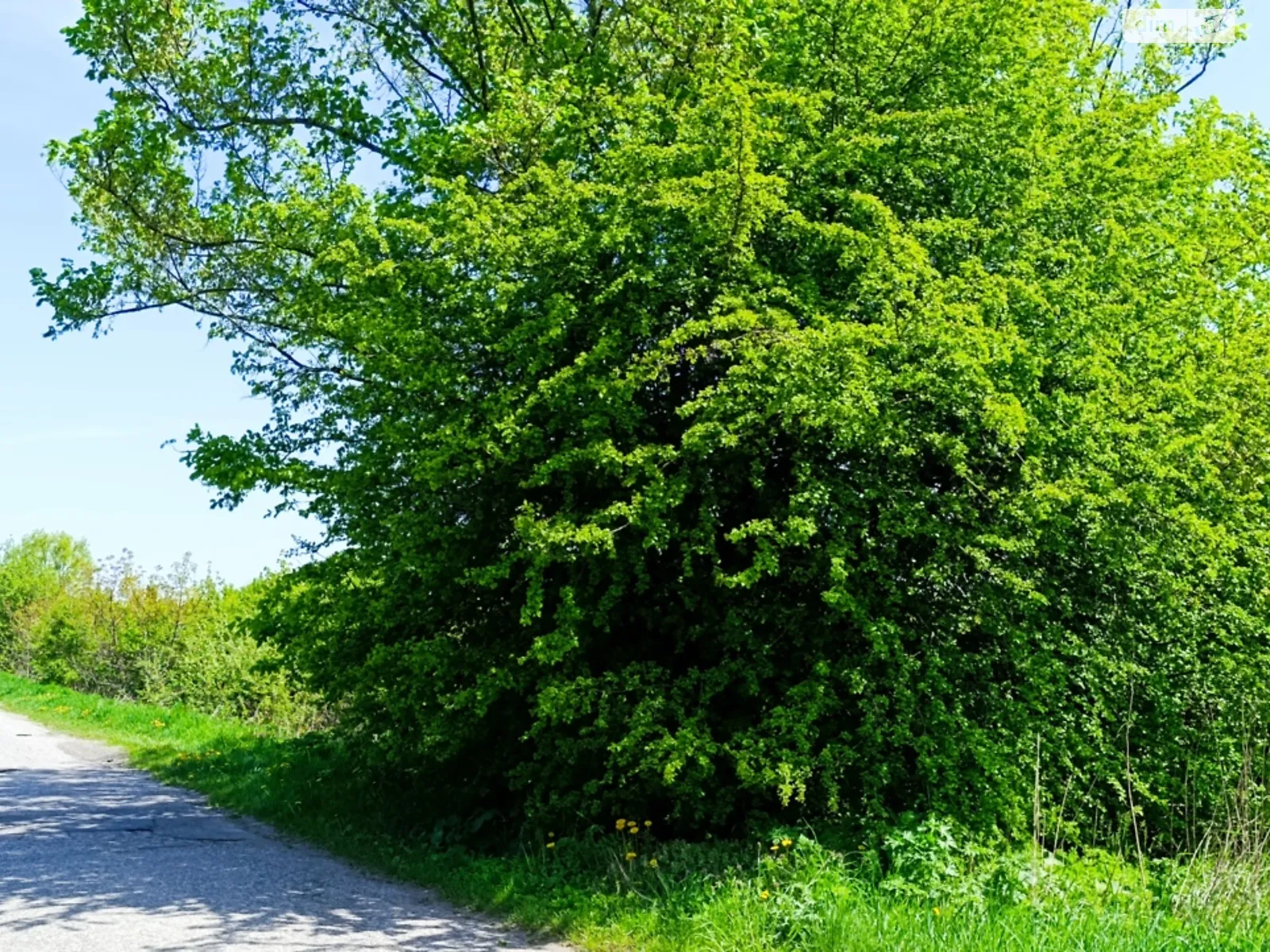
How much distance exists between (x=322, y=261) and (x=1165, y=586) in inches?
305

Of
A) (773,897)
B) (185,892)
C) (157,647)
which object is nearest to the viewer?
(773,897)

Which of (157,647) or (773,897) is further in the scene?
(157,647)

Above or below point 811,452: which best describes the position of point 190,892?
below

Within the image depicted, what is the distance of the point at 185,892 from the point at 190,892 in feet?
0.13

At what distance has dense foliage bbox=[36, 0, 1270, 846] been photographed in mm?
8398

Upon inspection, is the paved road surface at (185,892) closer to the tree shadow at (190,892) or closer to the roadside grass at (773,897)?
the tree shadow at (190,892)

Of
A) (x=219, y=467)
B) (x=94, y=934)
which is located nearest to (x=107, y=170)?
(x=219, y=467)

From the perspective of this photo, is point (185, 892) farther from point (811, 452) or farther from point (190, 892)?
point (811, 452)

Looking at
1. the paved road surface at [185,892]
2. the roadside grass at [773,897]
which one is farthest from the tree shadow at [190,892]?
the roadside grass at [773,897]

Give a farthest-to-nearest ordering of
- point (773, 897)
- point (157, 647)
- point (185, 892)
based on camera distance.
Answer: point (157, 647)
point (185, 892)
point (773, 897)

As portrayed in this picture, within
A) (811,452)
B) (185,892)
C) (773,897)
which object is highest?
(811,452)

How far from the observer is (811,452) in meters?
8.95

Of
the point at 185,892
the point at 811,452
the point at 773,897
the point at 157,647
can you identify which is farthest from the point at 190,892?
the point at 157,647

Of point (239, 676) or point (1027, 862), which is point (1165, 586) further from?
point (239, 676)
